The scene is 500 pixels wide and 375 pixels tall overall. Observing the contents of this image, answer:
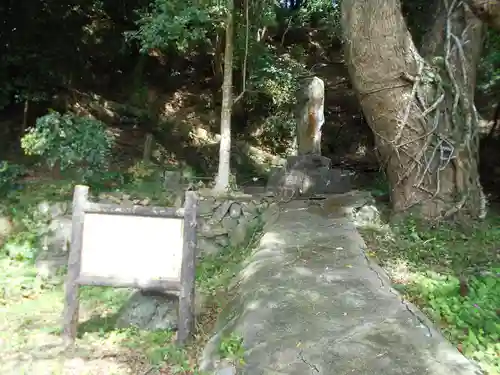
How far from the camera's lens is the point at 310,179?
8.59m

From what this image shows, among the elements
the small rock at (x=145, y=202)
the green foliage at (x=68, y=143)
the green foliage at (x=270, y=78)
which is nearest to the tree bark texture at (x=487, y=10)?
the green foliage at (x=270, y=78)

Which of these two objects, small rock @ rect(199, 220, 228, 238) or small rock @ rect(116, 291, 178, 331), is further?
small rock @ rect(199, 220, 228, 238)

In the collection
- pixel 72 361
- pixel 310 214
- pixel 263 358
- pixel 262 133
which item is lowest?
pixel 72 361

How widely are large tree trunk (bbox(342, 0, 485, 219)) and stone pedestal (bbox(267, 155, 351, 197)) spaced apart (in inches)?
70.9

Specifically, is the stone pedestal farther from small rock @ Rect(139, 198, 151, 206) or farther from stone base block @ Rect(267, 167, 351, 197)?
small rock @ Rect(139, 198, 151, 206)

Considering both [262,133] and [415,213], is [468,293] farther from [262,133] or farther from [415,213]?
[262,133]

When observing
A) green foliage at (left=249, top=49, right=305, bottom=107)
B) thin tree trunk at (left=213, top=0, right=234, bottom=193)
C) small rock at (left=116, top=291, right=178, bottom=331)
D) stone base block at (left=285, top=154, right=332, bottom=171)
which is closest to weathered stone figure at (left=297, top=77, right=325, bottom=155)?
stone base block at (left=285, top=154, right=332, bottom=171)

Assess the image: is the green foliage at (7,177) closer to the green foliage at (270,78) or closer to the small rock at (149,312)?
the green foliage at (270,78)

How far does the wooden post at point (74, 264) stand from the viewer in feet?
12.1

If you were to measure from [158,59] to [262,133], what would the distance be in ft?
14.0

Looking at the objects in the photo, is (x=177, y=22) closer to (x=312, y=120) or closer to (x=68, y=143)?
(x=68, y=143)

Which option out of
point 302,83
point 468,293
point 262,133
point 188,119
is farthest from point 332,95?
point 468,293

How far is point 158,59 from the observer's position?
15656mm

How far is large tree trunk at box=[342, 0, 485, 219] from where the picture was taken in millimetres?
6531
